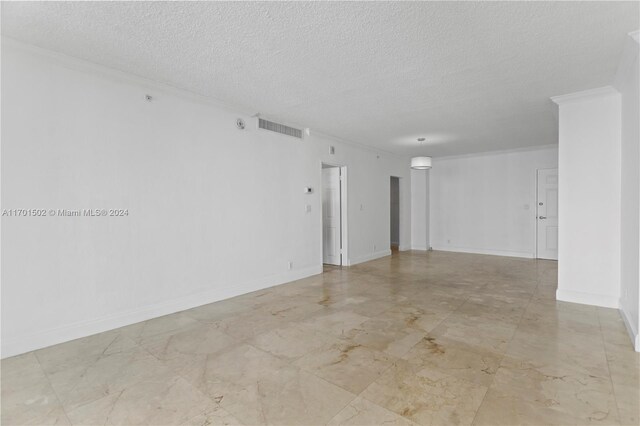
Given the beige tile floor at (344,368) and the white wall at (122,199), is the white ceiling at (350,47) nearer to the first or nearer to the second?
the white wall at (122,199)

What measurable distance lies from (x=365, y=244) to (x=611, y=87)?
4915 millimetres

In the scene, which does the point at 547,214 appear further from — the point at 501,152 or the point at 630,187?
the point at 630,187

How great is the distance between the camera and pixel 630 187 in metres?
3.28

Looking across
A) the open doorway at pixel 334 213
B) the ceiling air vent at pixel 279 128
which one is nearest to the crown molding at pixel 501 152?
the open doorway at pixel 334 213

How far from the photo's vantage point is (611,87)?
12.7 ft

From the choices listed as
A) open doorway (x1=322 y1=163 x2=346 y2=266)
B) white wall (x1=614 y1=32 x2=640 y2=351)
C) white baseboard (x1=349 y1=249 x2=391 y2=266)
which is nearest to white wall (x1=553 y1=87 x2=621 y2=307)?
white wall (x1=614 y1=32 x2=640 y2=351)

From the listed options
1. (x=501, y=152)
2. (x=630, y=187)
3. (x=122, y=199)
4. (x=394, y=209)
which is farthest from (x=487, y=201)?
(x=122, y=199)

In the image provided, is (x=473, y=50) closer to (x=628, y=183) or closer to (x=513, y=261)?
(x=628, y=183)

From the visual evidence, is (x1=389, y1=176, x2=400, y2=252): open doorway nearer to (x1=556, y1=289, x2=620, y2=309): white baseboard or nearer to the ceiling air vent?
the ceiling air vent

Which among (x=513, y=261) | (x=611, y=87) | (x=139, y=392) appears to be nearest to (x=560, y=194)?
(x=611, y=87)

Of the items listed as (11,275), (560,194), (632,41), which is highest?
(632,41)

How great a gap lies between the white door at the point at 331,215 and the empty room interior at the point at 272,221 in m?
1.56

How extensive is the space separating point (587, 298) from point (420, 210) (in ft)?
17.7

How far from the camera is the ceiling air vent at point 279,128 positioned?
5055mm
